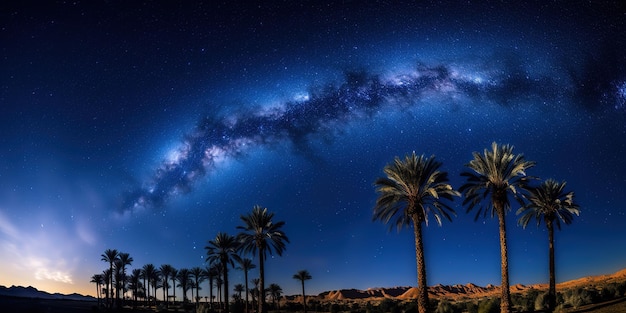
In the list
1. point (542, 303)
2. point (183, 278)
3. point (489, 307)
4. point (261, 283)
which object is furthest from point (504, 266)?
point (183, 278)

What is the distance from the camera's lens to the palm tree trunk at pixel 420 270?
26797 mm

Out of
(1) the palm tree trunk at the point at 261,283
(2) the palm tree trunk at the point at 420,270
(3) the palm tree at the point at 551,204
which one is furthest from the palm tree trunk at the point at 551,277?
(1) the palm tree trunk at the point at 261,283

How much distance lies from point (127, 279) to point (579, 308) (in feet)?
347

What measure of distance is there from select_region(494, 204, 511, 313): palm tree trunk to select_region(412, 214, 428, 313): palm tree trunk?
569 centimetres

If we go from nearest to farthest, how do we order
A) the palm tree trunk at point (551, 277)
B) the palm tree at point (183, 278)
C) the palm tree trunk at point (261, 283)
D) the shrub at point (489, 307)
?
the shrub at point (489, 307), the palm tree trunk at point (551, 277), the palm tree trunk at point (261, 283), the palm tree at point (183, 278)

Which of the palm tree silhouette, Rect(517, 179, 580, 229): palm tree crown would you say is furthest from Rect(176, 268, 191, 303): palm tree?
Rect(517, 179, 580, 229): palm tree crown

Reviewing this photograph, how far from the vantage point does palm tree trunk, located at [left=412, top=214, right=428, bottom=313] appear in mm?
26797

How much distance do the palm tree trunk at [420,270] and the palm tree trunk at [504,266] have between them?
18.7 feet

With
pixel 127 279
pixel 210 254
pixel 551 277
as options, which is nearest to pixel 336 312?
pixel 210 254

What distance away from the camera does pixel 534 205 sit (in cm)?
3581

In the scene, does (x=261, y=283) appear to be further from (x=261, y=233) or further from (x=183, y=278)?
(x=183, y=278)

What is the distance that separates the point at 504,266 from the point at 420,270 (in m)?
6.54

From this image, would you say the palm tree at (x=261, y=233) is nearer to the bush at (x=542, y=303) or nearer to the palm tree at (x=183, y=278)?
the bush at (x=542, y=303)

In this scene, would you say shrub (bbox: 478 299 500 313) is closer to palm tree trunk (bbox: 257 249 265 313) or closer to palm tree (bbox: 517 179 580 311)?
palm tree (bbox: 517 179 580 311)
